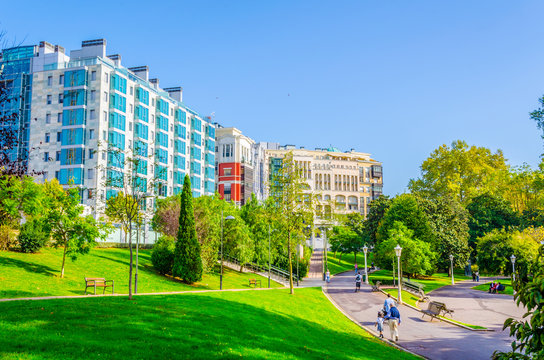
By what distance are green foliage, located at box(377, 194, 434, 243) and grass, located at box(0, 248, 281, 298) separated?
29.4 meters

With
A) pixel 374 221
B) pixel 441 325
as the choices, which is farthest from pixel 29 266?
pixel 374 221

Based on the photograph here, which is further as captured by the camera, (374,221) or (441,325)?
(374,221)

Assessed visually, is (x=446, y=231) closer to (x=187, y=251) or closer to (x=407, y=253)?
(x=407, y=253)

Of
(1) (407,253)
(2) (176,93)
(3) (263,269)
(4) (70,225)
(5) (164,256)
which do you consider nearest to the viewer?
(4) (70,225)

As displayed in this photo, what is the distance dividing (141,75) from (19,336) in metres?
79.9

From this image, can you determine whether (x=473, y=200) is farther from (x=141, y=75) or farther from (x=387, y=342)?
(x=387, y=342)

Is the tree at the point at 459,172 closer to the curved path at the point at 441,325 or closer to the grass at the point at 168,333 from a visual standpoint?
the curved path at the point at 441,325

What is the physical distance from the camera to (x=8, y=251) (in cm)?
3434

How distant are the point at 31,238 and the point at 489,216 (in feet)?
228

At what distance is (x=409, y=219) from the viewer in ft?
219

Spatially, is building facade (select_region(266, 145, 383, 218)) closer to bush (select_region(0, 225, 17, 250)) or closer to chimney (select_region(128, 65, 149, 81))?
chimney (select_region(128, 65, 149, 81))

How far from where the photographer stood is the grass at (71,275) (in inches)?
1030

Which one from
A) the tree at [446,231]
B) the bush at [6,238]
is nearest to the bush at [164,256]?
the bush at [6,238]

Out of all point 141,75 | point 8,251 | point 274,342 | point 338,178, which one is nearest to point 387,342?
point 274,342
